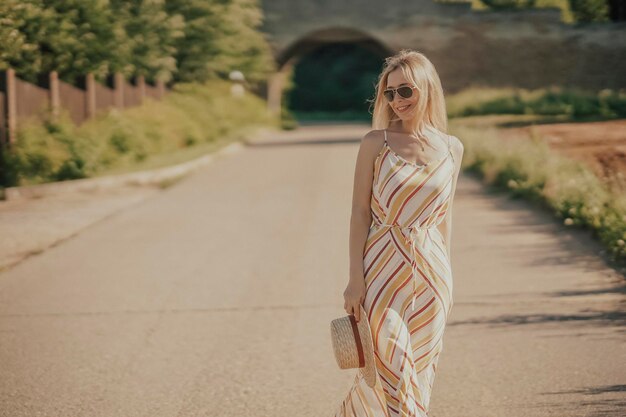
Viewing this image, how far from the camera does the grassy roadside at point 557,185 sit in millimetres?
9311

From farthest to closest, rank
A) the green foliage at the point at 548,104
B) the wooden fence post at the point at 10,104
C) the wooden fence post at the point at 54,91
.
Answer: the green foliage at the point at 548,104 → the wooden fence post at the point at 54,91 → the wooden fence post at the point at 10,104

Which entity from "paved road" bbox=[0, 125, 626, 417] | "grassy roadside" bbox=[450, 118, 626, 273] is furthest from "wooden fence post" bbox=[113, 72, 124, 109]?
"paved road" bbox=[0, 125, 626, 417]

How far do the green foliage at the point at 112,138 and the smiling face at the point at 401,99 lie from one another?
517 inches

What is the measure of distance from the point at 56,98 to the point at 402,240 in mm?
15851

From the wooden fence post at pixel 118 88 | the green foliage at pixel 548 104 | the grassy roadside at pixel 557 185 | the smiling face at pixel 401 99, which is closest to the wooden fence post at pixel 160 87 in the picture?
the wooden fence post at pixel 118 88

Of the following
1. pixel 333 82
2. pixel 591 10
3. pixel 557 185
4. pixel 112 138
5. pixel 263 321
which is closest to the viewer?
pixel 263 321

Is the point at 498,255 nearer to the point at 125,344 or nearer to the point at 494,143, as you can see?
the point at 125,344

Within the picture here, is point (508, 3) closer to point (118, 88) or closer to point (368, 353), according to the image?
point (118, 88)

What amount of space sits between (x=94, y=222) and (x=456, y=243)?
4.72 m

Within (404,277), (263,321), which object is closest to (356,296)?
(404,277)

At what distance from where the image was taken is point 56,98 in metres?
18.4

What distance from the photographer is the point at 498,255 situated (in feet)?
31.2

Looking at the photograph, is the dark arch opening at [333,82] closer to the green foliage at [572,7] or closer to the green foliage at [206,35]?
the green foliage at [572,7]

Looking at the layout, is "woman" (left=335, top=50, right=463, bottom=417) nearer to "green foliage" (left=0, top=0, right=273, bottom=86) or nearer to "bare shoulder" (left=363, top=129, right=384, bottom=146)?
"bare shoulder" (left=363, top=129, right=384, bottom=146)
